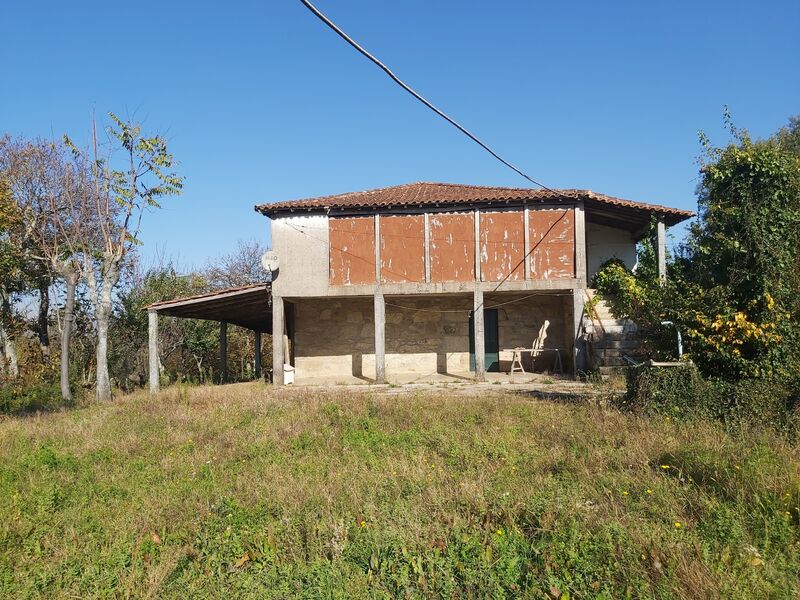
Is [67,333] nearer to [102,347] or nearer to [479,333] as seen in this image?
[102,347]

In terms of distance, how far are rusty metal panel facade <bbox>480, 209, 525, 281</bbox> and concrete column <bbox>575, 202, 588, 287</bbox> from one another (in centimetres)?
135

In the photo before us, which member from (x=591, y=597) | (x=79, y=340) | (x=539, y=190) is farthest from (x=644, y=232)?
(x=79, y=340)

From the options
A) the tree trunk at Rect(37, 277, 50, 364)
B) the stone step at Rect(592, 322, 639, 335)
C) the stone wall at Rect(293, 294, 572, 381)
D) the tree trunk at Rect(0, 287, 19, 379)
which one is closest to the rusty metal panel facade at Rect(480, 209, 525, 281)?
the stone wall at Rect(293, 294, 572, 381)

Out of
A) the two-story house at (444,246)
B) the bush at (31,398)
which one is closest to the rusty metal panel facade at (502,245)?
the two-story house at (444,246)

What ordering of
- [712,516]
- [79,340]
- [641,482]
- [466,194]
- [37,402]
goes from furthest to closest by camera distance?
[79,340]
[466,194]
[37,402]
[641,482]
[712,516]

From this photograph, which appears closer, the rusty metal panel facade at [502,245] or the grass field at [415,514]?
the grass field at [415,514]

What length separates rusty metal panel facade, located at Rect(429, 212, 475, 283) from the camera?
15211mm

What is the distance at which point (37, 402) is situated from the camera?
567 inches

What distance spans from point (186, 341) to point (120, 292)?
3.14m

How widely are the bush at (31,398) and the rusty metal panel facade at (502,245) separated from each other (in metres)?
10.8

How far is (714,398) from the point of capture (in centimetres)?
747

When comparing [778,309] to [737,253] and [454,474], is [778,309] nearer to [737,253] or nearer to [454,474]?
[737,253]

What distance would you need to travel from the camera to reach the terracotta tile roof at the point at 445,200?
1435cm

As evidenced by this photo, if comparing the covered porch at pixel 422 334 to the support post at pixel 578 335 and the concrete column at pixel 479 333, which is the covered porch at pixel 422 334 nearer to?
the concrete column at pixel 479 333
